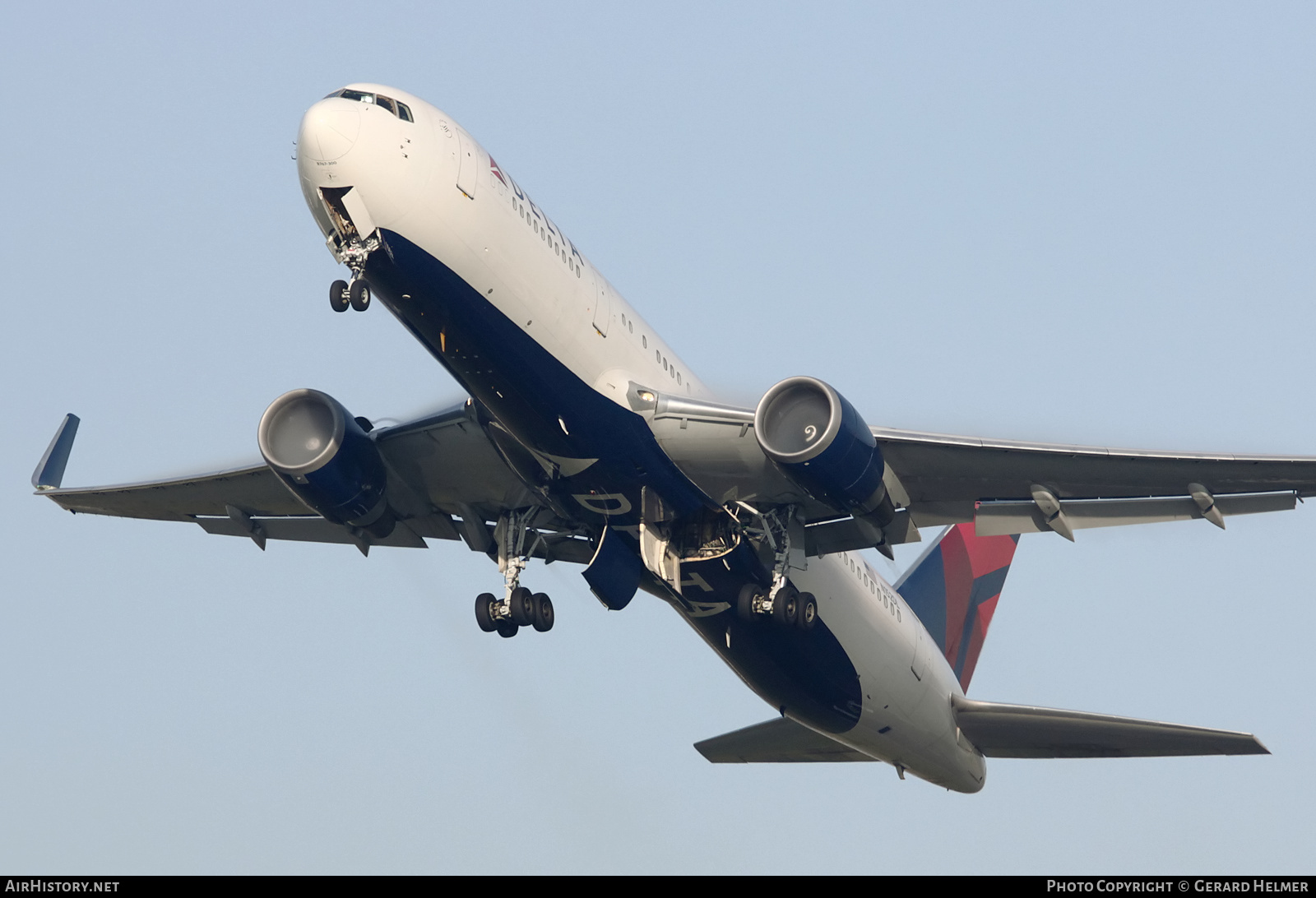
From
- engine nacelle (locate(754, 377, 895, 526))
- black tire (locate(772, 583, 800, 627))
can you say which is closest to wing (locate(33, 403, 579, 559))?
black tire (locate(772, 583, 800, 627))

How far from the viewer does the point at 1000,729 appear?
1351 inches

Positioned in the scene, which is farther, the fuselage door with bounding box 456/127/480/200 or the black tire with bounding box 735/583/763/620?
the black tire with bounding box 735/583/763/620

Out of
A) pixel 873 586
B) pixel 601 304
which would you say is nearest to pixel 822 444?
pixel 601 304

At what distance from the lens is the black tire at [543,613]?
28984 millimetres

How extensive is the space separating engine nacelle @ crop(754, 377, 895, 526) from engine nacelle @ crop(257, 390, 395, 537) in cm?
728

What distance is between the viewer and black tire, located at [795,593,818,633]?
93.1ft

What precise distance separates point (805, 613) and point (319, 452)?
8.76m

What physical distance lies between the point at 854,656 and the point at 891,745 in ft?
11.7

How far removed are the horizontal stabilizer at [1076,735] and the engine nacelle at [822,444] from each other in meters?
8.69

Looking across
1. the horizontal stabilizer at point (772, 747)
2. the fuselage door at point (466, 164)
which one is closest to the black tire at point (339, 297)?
the fuselage door at point (466, 164)

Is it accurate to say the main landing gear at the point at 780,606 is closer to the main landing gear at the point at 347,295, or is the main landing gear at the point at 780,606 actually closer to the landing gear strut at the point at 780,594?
the landing gear strut at the point at 780,594

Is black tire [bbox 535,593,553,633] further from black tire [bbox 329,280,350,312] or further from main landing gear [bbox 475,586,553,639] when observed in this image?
black tire [bbox 329,280,350,312]

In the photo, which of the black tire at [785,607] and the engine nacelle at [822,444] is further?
the black tire at [785,607]

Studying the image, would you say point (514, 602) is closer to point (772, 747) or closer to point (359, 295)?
point (359, 295)
